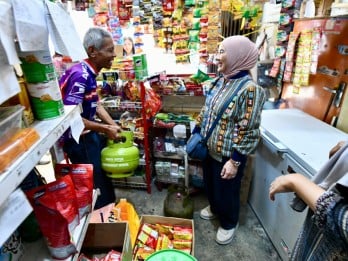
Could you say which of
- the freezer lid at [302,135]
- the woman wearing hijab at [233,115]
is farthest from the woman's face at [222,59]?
the freezer lid at [302,135]

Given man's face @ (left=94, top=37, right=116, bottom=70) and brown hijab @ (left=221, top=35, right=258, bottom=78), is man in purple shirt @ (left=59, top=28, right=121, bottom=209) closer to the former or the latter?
man's face @ (left=94, top=37, right=116, bottom=70)

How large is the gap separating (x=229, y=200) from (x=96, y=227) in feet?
3.24

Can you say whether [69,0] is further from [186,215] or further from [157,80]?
[186,215]

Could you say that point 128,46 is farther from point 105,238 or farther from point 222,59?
point 105,238

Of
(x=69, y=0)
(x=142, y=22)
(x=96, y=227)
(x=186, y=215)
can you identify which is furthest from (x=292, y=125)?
(x=69, y=0)

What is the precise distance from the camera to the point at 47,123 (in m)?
0.74

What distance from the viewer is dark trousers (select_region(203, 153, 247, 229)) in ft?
5.65

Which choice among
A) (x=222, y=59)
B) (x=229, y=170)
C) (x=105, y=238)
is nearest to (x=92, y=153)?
(x=105, y=238)

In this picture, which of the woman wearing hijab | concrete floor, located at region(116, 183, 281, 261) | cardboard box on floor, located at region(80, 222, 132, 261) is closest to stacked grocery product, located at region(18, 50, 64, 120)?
cardboard box on floor, located at region(80, 222, 132, 261)

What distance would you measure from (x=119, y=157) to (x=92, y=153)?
0.65 feet

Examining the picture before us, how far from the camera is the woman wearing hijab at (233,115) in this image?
146 centimetres

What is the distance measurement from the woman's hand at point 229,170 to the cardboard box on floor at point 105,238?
0.71m

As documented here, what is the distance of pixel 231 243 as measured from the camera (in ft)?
6.34

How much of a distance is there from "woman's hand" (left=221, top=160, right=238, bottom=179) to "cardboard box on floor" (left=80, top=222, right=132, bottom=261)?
2.35 feet
